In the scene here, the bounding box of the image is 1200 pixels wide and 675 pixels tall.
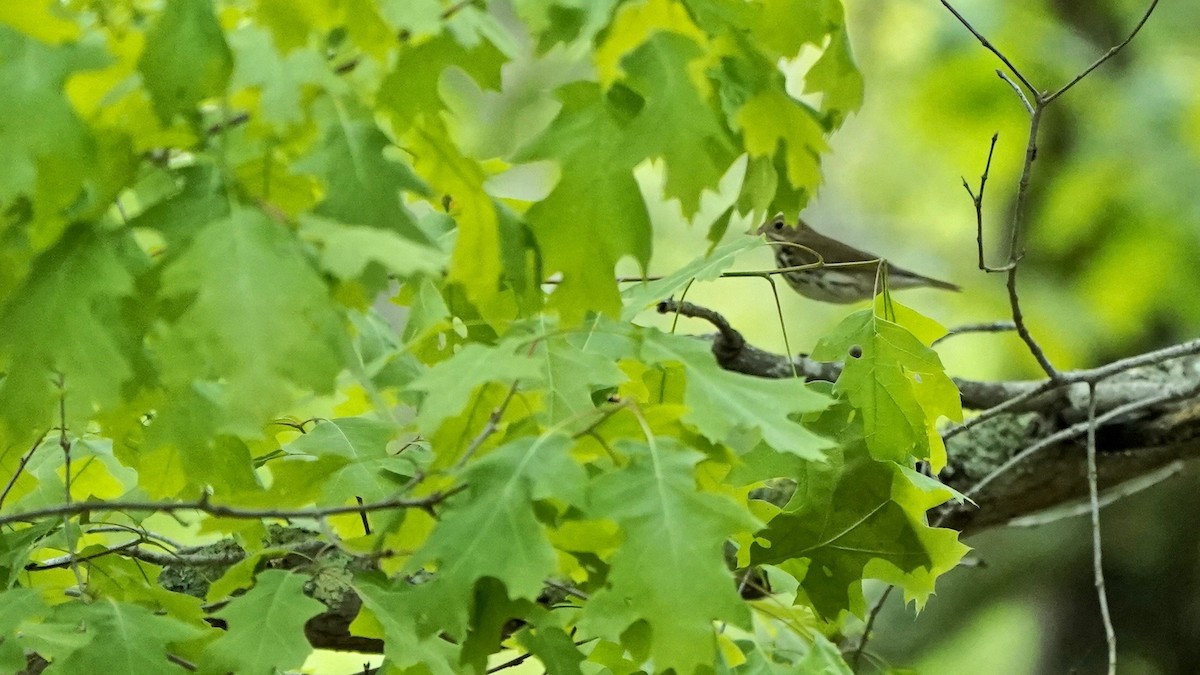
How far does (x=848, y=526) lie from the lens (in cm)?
130

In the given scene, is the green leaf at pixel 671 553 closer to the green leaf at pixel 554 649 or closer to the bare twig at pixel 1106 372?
the green leaf at pixel 554 649

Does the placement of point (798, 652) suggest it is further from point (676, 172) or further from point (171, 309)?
point (171, 309)

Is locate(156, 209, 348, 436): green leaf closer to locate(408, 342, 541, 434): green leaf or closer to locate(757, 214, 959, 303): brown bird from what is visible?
locate(408, 342, 541, 434): green leaf

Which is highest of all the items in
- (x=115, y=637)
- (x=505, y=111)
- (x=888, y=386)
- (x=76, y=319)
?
(x=76, y=319)

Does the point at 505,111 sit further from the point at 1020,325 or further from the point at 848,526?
the point at 848,526

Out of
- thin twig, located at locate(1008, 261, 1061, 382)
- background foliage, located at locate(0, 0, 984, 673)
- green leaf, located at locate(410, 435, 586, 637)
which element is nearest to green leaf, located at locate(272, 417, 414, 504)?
background foliage, located at locate(0, 0, 984, 673)

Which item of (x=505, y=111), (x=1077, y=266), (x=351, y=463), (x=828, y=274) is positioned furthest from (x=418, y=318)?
(x=505, y=111)

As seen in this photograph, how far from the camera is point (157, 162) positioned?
86cm

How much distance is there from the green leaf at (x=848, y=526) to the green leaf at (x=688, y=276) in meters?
0.21

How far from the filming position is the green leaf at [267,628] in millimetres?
1058

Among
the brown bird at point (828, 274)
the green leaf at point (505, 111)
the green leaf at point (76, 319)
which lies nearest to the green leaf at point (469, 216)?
the green leaf at point (76, 319)

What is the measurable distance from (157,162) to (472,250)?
0.25 meters

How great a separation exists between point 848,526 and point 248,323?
2.59 ft

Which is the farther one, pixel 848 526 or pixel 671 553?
pixel 848 526
